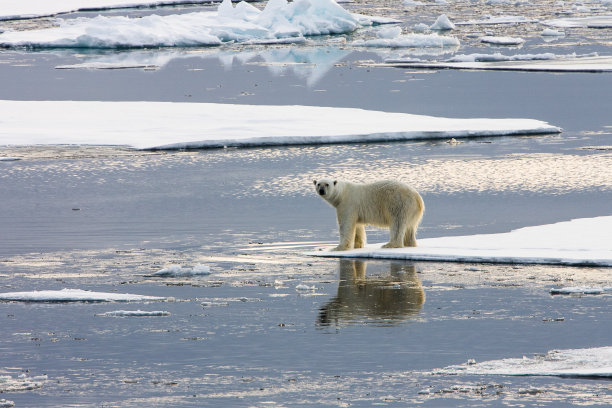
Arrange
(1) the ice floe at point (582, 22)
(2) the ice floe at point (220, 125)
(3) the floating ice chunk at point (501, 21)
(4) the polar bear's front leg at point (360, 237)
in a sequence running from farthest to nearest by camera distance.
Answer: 1. (3) the floating ice chunk at point (501, 21)
2. (1) the ice floe at point (582, 22)
3. (2) the ice floe at point (220, 125)
4. (4) the polar bear's front leg at point (360, 237)

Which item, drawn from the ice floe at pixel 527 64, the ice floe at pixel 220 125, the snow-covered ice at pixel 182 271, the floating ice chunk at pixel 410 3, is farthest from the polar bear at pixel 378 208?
the floating ice chunk at pixel 410 3

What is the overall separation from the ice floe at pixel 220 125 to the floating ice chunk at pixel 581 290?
9.50 m

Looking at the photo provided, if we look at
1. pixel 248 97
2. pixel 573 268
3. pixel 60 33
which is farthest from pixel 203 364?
pixel 60 33

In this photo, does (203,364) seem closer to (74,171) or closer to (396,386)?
(396,386)

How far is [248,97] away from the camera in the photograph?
24.2m

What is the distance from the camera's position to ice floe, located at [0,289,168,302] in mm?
8969

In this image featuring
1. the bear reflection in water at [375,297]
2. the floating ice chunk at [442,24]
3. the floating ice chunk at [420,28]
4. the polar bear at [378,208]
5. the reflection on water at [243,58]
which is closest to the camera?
the bear reflection in water at [375,297]

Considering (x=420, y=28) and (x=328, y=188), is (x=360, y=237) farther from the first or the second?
(x=420, y=28)

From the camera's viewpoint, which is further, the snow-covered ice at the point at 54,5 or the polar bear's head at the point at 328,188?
the snow-covered ice at the point at 54,5

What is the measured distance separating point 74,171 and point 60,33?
22.0 metres

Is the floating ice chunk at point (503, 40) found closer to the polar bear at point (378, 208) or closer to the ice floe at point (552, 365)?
the polar bear at point (378, 208)

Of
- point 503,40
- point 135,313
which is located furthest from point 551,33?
point 135,313

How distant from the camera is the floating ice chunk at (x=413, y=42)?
33.8 m

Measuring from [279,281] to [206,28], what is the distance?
28.3 m
